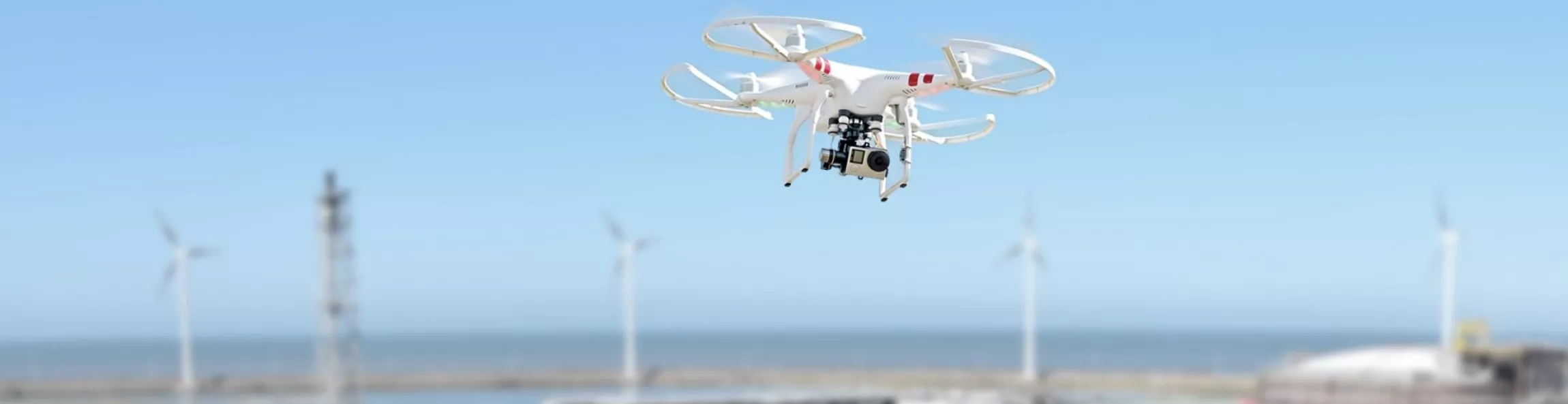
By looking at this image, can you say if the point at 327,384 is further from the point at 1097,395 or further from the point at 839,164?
the point at 1097,395

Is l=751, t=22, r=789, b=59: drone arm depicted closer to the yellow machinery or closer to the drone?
the drone

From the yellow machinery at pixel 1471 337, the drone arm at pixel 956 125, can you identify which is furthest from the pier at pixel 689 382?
the drone arm at pixel 956 125

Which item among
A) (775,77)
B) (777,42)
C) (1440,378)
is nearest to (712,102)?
(775,77)

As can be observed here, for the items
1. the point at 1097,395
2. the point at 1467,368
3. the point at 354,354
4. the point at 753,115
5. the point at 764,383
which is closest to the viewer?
the point at 753,115

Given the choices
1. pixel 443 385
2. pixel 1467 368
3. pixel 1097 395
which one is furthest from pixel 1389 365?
pixel 443 385

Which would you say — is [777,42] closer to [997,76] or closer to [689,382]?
[997,76]

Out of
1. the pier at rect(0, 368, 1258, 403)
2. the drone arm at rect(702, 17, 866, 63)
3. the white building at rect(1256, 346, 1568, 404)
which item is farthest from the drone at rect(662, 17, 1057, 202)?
the pier at rect(0, 368, 1258, 403)
